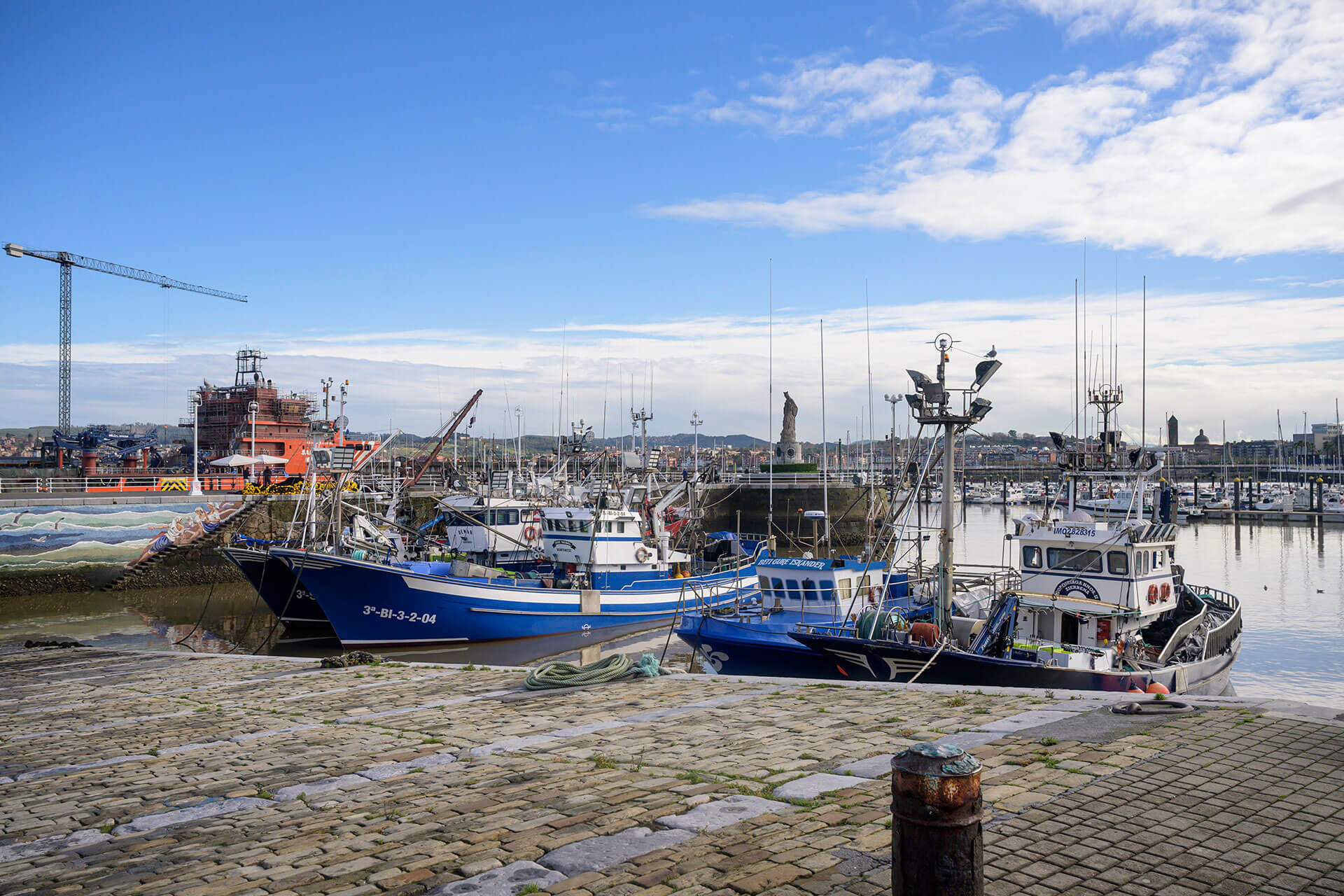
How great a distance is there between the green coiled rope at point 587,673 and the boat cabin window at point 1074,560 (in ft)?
32.3

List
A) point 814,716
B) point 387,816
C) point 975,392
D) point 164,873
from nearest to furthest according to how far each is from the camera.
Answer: point 164,873
point 387,816
point 814,716
point 975,392

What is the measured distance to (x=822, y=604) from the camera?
2062 centimetres

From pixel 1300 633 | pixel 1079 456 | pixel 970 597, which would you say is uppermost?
pixel 1079 456

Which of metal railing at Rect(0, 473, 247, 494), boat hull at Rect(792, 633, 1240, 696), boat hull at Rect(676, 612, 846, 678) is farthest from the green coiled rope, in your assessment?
metal railing at Rect(0, 473, 247, 494)

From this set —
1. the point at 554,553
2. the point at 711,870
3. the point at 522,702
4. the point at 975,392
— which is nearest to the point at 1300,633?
the point at 975,392

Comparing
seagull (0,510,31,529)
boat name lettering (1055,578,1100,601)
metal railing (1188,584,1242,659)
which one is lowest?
metal railing (1188,584,1242,659)

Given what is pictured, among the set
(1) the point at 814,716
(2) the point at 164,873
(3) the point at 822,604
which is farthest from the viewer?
(3) the point at 822,604

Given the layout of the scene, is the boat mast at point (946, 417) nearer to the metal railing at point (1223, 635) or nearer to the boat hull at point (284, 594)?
the metal railing at point (1223, 635)

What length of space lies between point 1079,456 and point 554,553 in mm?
17851

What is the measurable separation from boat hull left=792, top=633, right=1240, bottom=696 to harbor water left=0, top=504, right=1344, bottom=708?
6.22 m

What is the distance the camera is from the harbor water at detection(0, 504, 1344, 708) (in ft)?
75.2

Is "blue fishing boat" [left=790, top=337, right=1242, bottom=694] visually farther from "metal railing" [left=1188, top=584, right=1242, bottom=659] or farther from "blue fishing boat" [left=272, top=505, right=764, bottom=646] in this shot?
"blue fishing boat" [left=272, top=505, right=764, bottom=646]

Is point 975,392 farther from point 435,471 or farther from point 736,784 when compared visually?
point 435,471

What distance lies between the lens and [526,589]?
2633cm
